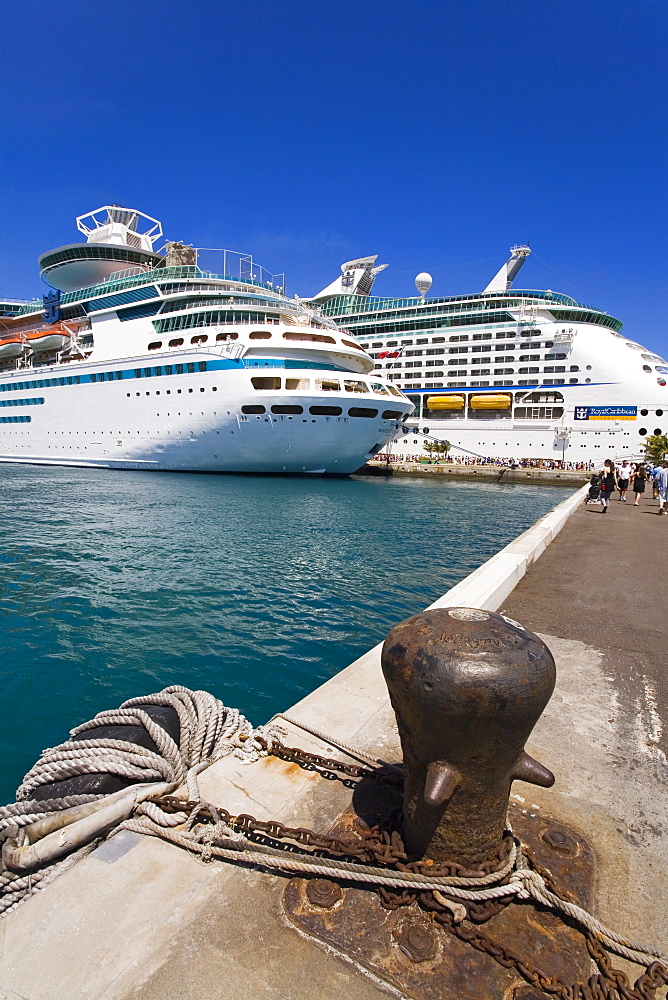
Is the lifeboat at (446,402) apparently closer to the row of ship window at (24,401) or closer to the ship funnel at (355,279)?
the ship funnel at (355,279)

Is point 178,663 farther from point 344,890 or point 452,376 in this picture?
point 452,376

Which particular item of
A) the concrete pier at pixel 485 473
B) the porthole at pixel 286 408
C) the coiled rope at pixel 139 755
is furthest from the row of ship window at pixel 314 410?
the coiled rope at pixel 139 755

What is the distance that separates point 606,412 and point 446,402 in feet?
54.0

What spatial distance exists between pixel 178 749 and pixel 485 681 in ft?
7.66

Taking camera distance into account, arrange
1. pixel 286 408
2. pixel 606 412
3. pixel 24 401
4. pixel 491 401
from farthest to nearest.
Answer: pixel 491 401 → pixel 606 412 → pixel 24 401 → pixel 286 408

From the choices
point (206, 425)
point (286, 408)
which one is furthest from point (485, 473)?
point (206, 425)

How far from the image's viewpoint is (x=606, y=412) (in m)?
50.6

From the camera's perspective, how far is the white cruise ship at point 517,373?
5038 centimetres

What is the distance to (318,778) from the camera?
298cm

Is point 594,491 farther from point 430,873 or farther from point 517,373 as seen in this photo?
point 517,373

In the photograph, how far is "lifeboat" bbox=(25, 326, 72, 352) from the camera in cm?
4481

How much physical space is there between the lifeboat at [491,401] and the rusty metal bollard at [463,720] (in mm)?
56923

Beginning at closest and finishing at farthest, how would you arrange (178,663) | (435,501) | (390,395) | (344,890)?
1. (344,890)
2. (178,663)
3. (435,501)
4. (390,395)

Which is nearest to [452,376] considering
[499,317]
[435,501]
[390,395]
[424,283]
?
[499,317]
